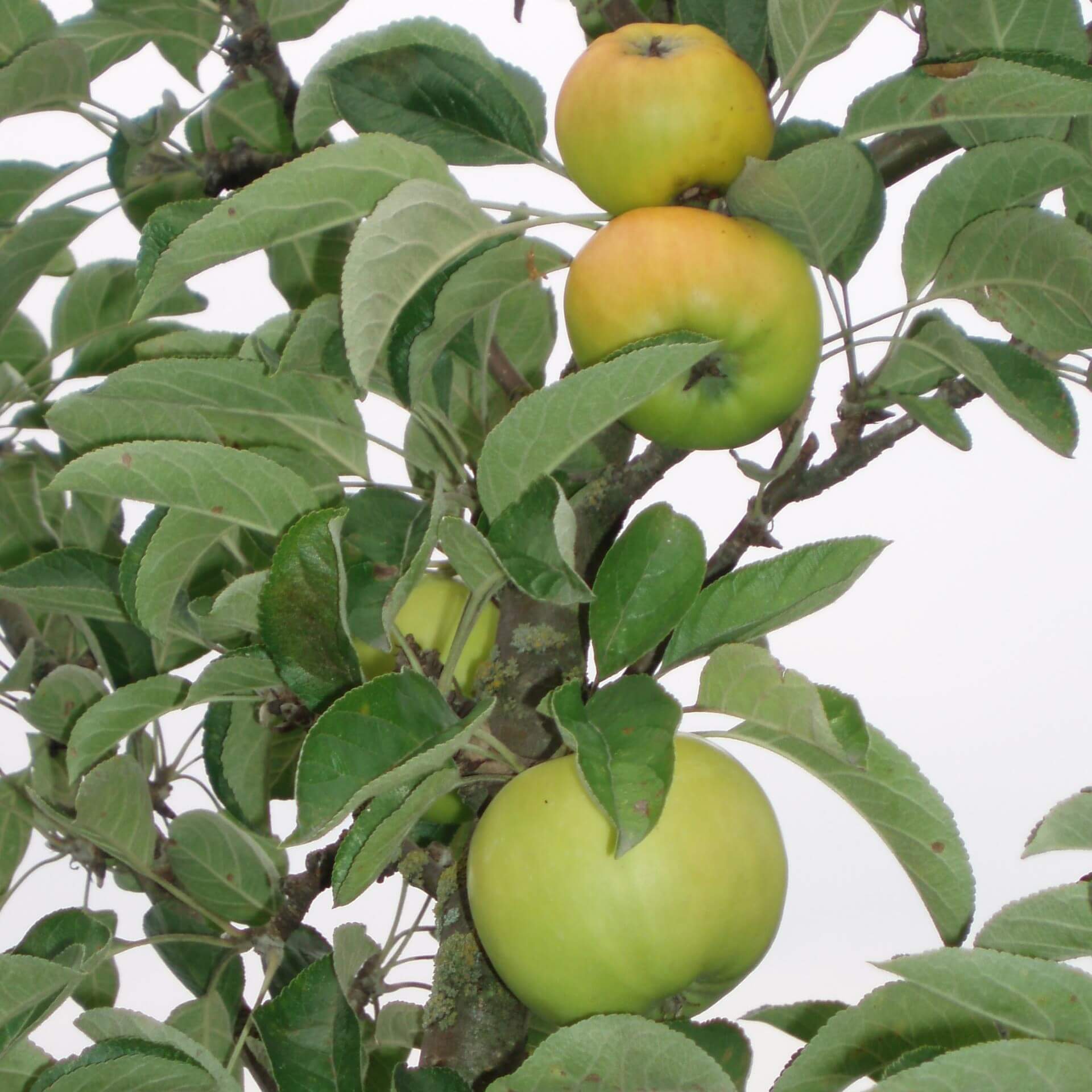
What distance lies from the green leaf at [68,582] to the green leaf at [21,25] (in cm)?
50

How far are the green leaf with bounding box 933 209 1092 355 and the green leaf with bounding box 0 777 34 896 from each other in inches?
35.9

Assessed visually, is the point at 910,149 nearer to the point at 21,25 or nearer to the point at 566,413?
the point at 566,413

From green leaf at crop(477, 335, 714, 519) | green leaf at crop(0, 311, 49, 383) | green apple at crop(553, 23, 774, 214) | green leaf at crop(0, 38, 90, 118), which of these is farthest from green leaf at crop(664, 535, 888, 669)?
green leaf at crop(0, 311, 49, 383)

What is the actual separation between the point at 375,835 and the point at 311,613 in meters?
0.12

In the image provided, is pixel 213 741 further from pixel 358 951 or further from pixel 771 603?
pixel 771 603

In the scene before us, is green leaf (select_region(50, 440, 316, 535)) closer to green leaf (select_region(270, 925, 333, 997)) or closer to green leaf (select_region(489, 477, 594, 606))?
green leaf (select_region(489, 477, 594, 606))

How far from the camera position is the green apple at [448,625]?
77cm

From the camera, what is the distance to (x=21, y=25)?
105cm

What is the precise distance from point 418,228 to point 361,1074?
1.45 ft

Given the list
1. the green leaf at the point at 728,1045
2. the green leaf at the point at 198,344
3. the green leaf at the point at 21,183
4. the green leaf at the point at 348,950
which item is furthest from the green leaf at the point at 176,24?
the green leaf at the point at 728,1045

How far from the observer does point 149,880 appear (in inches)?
40.7

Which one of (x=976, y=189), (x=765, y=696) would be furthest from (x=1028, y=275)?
(x=765, y=696)

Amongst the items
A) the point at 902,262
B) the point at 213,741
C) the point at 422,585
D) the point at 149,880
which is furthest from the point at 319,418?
the point at 149,880

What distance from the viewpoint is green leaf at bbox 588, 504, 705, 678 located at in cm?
59
